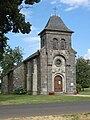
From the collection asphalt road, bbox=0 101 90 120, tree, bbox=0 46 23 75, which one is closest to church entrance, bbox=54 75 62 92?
asphalt road, bbox=0 101 90 120

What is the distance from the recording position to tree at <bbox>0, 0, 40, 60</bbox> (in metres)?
26.6

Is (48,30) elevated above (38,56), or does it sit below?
above

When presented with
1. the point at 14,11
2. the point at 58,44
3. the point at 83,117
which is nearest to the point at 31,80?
the point at 58,44

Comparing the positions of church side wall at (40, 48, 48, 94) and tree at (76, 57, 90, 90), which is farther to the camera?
tree at (76, 57, 90, 90)

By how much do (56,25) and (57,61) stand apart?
21.3 feet

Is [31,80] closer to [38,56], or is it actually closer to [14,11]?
[38,56]

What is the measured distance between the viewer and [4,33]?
30094mm

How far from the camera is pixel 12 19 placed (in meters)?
28.5

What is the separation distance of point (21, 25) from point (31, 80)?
23526mm

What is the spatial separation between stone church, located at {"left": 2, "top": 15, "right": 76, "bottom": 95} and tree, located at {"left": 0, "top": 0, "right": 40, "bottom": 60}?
19.2 m

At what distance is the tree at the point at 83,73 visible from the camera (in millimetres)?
67062

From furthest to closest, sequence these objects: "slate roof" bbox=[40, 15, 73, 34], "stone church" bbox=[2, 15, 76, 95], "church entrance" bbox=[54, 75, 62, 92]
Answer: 1. "slate roof" bbox=[40, 15, 73, 34]
2. "church entrance" bbox=[54, 75, 62, 92]
3. "stone church" bbox=[2, 15, 76, 95]

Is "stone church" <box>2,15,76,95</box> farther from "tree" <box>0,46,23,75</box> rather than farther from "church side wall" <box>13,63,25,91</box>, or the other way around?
"tree" <box>0,46,23,75</box>

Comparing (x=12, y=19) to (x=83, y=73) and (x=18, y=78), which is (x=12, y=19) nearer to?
(x=18, y=78)
